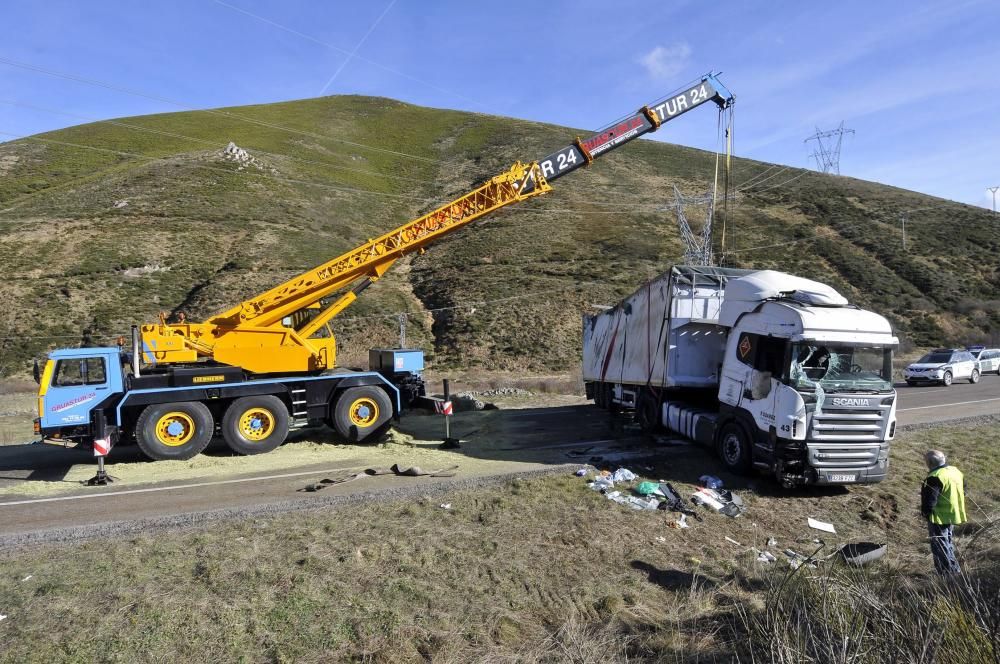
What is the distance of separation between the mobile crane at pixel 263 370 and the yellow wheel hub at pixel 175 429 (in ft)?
0.08

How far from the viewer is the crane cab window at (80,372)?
11.0m

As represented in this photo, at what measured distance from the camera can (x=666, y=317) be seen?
1238 centimetres

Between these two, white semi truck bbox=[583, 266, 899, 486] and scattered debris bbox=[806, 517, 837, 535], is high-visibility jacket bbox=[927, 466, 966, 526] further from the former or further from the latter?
white semi truck bbox=[583, 266, 899, 486]

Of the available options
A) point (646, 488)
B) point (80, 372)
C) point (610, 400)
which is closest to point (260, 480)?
point (80, 372)

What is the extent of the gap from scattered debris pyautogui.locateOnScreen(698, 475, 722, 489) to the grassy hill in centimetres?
2363

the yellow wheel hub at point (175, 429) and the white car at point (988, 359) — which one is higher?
the white car at point (988, 359)

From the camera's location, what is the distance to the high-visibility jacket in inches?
238

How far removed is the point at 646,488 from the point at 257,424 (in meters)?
8.11

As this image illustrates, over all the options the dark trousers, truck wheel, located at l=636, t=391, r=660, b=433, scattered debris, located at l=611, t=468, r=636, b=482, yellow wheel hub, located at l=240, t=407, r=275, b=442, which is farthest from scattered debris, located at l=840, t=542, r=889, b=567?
yellow wheel hub, located at l=240, t=407, r=275, b=442

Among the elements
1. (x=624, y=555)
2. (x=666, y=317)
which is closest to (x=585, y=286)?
(x=666, y=317)

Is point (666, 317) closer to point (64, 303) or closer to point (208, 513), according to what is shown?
point (208, 513)

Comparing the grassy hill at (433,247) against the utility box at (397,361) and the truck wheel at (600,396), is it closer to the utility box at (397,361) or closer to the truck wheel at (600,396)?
the truck wheel at (600,396)

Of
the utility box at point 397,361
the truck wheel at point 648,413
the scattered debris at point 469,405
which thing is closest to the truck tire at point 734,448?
the truck wheel at point 648,413

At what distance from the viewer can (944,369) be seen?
78.3ft
